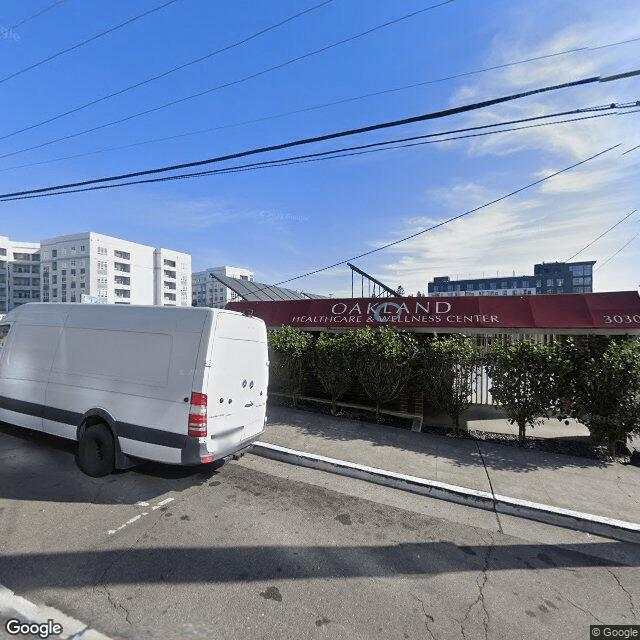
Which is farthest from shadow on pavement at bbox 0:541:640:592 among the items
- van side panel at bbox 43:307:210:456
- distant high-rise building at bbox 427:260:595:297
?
distant high-rise building at bbox 427:260:595:297

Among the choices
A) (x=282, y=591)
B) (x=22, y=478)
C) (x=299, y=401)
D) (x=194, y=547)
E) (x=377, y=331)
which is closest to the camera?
(x=282, y=591)

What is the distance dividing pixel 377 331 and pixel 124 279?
97102 mm

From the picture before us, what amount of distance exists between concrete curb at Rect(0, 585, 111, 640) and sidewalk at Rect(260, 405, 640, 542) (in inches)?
151

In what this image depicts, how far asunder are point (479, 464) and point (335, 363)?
3635 mm

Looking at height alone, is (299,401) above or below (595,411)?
below

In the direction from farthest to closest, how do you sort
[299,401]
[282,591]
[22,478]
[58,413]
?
1. [299,401]
2. [58,413]
3. [22,478]
4. [282,591]

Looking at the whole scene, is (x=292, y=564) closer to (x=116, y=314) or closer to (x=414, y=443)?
(x=414, y=443)

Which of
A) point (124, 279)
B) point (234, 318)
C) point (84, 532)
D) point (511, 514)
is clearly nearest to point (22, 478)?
point (84, 532)

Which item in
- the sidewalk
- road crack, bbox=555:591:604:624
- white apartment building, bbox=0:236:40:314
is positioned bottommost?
road crack, bbox=555:591:604:624

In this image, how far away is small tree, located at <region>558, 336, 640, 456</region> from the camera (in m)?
5.98

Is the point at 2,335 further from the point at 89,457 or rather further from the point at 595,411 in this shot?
the point at 595,411

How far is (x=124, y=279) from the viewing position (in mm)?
90062

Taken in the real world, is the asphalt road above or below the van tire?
below

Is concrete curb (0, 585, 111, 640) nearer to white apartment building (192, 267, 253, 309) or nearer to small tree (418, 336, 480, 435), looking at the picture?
small tree (418, 336, 480, 435)
